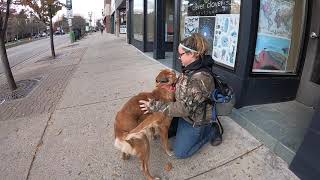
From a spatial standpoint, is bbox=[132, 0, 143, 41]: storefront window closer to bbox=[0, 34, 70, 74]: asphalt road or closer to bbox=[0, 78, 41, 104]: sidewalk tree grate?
bbox=[0, 78, 41, 104]: sidewalk tree grate

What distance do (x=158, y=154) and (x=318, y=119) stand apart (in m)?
1.67

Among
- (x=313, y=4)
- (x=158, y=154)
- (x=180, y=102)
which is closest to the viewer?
(x=180, y=102)

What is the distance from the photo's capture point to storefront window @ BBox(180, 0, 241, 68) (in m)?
4.39

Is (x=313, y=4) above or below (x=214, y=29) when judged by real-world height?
above

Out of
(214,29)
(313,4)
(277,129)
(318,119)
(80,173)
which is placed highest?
(313,4)

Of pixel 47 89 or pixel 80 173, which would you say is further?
pixel 47 89

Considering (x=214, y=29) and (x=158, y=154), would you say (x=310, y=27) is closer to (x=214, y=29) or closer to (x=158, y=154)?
(x=214, y=29)

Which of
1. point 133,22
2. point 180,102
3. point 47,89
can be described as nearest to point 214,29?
point 180,102

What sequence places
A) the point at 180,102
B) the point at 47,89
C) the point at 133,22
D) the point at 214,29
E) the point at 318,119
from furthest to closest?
the point at 133,22 → the point at 47,89 → the point at 214,29 → the point at 180,102 → the point at 318,119

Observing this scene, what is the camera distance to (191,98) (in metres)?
2.82

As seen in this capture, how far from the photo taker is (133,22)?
51.9 feet

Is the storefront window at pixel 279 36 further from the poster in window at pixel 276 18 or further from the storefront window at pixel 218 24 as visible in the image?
the storefront window at pixel 218 24

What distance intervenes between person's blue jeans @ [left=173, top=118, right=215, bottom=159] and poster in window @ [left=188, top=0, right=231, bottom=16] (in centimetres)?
221

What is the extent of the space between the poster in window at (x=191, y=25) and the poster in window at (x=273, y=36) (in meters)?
1.94
